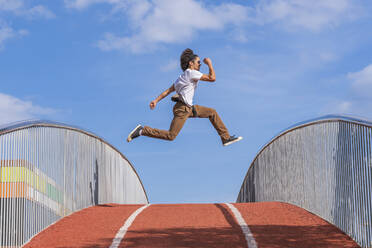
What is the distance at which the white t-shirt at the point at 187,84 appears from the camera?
11.3 metres

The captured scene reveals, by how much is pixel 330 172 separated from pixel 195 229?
307 cm

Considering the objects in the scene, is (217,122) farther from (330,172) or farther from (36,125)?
(36,125)

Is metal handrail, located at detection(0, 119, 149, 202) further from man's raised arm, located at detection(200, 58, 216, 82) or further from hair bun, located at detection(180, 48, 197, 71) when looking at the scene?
man's raised arm, located at detection(200, 58, 216, 82)

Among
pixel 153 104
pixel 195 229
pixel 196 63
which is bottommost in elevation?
pixel 195 229

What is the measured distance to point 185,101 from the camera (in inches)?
448

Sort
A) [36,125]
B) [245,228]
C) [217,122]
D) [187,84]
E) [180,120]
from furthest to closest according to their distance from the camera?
[36,125], [217,122], [180,120], [187,84], [245,228]

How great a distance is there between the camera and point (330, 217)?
1180 centimetres

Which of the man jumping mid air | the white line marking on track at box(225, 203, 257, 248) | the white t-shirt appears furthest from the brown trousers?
the white line marking on track at box(225, 203, 257, 248)

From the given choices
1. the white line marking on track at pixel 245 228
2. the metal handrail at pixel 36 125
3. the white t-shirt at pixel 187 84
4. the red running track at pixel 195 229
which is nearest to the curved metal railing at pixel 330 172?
the red running track at pixel 195 229

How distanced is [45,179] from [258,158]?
10.9 metres

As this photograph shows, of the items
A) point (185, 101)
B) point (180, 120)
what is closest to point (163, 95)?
point (185, 101)

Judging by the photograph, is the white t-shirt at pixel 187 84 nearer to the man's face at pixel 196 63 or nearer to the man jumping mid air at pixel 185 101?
the man jumping mid air at pixel 185 101

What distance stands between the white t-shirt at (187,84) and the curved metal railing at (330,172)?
286 centimetres

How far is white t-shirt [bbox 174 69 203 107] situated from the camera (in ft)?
37.0
